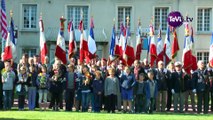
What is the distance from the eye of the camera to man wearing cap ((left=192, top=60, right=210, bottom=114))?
21.3 meters

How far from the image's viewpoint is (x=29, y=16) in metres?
40.4

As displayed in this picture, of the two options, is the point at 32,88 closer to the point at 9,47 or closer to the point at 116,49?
the point at 9,47

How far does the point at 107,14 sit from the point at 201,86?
64.0 feet

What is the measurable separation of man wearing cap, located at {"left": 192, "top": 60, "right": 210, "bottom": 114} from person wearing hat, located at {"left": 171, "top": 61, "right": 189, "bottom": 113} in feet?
1.56

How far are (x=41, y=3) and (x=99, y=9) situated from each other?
4.48 m

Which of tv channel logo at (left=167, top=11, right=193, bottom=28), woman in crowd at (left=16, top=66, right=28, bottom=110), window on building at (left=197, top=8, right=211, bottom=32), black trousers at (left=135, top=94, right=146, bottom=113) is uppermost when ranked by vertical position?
window on building at (left=197, top=8, right=211, bottom=32)

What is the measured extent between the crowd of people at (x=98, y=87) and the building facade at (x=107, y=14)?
59.9 feet

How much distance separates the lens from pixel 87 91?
67.9 ft

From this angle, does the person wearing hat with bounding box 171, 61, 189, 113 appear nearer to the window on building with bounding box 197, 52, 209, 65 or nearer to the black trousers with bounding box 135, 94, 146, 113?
the black trousers with bounding box 135, 94, 146, 113

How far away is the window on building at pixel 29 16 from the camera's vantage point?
132ft

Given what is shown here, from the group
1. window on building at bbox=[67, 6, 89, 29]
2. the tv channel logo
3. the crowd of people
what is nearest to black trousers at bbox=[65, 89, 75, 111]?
the crowd of people

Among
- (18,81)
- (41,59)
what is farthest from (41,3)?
(18,81)

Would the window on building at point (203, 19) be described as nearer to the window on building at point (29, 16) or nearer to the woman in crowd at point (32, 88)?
the window on building at point (29, 16)

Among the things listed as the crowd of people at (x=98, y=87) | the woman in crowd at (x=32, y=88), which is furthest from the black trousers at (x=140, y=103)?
the woman in crowd at (x=32, y=88)
